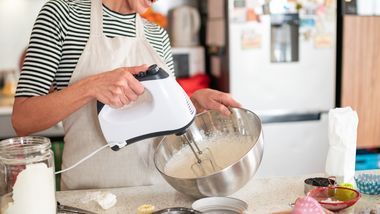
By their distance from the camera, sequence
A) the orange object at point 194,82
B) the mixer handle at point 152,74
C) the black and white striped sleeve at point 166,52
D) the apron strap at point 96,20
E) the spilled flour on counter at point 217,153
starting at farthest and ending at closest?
the orange object at point 194,82, the black and white striped sleeve at point 166,52, the apron strap at point 96,20, the spilled flour on counter at point 217,153, the mixer handle at point 152,74

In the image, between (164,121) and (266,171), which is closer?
(164,121)

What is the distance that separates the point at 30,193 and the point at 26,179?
0.03m

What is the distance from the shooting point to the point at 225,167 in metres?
1.02

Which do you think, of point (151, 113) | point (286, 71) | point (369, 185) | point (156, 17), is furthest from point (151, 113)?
point (156, 17)

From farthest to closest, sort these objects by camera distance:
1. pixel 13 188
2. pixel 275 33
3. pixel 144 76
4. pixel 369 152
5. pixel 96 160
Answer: pixel 369 152
pixel 275 33
pixel 96 160
pixel 144 76
pixel 13 188

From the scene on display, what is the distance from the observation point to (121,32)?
1.35 m

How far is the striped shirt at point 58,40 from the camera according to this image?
117cm

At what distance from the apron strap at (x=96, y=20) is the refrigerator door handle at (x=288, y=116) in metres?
1.54

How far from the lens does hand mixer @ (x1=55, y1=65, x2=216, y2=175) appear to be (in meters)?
0.99

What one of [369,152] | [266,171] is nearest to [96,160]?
[266,171]

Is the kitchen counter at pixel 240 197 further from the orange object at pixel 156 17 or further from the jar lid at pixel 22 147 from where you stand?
the orange object at pixel 156 17

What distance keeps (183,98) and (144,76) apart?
105mm

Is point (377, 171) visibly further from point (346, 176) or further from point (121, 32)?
point (121, 32)

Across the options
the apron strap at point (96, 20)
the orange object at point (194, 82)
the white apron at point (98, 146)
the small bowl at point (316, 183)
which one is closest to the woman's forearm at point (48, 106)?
the white apron at point (98, 146)
